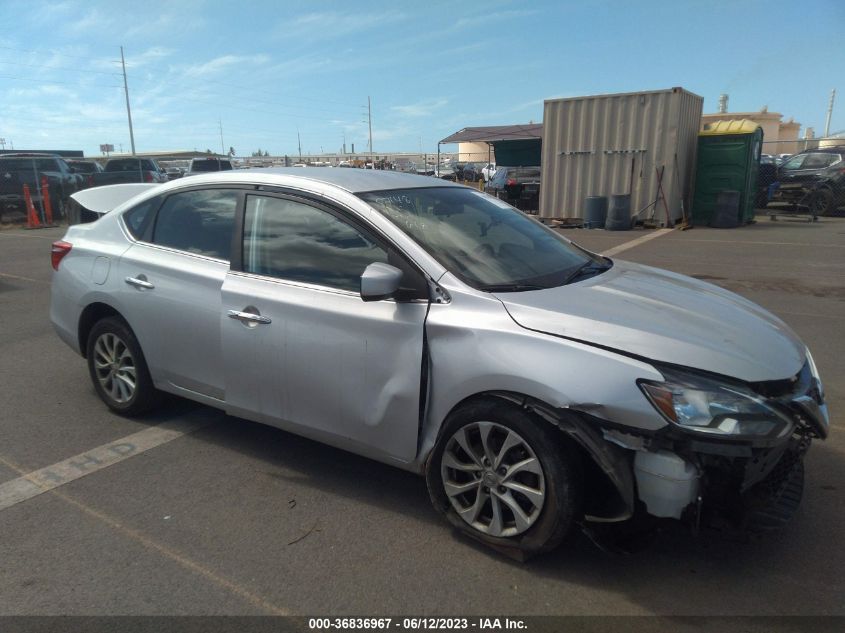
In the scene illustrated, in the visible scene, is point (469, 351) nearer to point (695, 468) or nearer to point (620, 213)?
point (695, 468)

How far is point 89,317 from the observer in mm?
4395

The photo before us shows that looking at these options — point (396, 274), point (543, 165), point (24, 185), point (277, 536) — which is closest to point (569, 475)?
point (396, 274)

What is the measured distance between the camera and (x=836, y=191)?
17922 millimetres

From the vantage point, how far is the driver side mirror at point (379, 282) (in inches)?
110

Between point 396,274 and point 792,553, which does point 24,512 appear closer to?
point 396,274

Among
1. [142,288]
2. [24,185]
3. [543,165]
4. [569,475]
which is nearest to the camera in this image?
[569,475]

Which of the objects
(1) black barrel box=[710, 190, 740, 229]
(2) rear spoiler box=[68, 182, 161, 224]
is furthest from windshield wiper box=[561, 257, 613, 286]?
(1) black barrel box=[710, 190, 740, 229]

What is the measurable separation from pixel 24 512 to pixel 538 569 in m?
2.54

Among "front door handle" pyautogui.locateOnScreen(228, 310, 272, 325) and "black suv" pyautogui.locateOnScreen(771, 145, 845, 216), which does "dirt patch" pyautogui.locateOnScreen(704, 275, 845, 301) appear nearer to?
"front door handle" pyautogui.locateOnScreen(228, 310, 272, 325)

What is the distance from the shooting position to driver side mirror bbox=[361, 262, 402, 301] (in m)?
2.79

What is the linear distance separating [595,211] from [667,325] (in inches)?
564

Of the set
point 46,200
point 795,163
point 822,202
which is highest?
point 795,163

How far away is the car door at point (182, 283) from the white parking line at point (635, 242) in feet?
27.8

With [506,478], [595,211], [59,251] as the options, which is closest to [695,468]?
[506,478]
